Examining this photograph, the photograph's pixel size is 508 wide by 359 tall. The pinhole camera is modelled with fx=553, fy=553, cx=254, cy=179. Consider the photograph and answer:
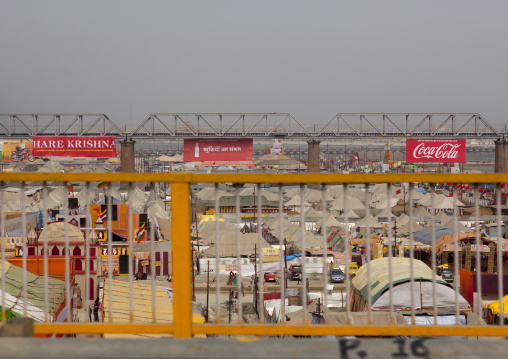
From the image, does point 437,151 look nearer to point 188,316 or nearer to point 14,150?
point 188,316

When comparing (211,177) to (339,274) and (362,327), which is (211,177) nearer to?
(362,327)

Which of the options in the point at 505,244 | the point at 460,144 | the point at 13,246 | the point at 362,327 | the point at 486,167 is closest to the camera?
the point at 362,327

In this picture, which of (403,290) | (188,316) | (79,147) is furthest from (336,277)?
(79,147)

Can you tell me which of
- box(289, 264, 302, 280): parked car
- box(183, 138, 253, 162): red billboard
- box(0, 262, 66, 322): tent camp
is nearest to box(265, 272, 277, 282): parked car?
box(289, 264, 302, 280): parked car

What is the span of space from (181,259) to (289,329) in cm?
68

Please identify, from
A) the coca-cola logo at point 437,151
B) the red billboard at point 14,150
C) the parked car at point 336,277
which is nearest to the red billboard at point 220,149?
the coca-cola logo at point 437,151

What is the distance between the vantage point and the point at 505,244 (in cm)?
1892

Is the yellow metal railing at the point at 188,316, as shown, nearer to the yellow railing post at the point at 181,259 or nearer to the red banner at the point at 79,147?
the yellow railing post at the point at 181,259

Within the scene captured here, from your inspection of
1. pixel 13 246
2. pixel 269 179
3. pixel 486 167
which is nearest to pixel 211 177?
pixel 269 179

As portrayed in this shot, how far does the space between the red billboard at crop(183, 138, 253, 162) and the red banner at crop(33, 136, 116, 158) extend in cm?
561

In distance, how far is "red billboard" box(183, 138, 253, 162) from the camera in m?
41.3

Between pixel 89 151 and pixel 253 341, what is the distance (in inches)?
1575

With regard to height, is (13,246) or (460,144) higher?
(460,144)

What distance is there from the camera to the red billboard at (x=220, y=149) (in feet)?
136
